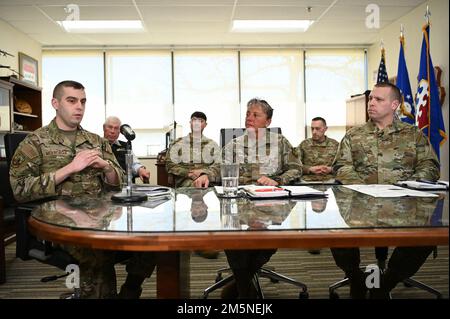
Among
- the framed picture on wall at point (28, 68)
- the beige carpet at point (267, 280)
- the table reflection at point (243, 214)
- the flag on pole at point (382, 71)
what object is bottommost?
the beige carpet at point (267, 280)

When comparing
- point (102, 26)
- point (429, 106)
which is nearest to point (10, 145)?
point (429, 106)

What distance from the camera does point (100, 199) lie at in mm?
1609

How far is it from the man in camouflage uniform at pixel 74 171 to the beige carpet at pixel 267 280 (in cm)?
44

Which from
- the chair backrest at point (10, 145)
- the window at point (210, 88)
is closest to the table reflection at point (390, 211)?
the chair backrest at point (10, 145)

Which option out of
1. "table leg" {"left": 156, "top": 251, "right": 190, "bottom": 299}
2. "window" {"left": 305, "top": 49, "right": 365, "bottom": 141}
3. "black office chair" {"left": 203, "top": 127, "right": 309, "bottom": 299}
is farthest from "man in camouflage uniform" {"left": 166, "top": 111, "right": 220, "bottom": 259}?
"window" {"left": 305, "top": 49, "right": 365, "bottom": 141}

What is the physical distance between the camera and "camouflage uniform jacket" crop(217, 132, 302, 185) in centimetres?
273

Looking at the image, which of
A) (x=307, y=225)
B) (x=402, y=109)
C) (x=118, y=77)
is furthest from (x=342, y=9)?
(x=307, y=225)

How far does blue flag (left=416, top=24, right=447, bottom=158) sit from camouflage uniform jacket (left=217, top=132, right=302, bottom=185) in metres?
0.92

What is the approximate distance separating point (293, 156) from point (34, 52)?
4.85m

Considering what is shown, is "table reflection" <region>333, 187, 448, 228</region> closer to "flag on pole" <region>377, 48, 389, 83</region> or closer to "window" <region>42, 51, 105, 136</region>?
"flag on pole" <region>377, 48, 389, 83</region>

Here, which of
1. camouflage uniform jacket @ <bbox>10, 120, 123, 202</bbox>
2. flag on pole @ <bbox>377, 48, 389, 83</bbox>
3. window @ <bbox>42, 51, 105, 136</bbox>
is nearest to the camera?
camouflage uniform jacket @ <bbox>10, 120, 123, 202</bbox>

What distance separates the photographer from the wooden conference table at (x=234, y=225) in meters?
0.98

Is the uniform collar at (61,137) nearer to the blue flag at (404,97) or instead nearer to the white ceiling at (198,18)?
the white ceiling at (198,18)
